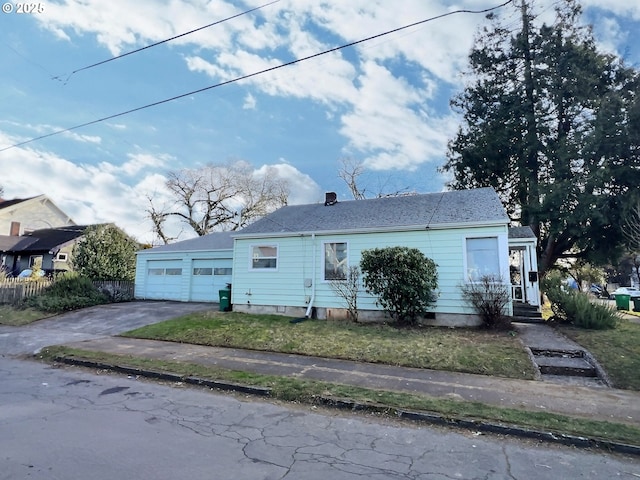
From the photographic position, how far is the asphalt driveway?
10606mm

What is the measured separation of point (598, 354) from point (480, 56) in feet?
73.4

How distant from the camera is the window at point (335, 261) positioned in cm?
1309

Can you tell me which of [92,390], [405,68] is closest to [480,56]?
[405,68]

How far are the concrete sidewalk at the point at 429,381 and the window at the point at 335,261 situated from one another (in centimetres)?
464

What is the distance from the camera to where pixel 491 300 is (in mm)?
10688

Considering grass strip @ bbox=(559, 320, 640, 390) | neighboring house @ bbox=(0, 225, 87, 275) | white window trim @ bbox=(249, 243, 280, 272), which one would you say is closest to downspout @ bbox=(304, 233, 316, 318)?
white window trim @ bbox=(249, 243, 280, 272)

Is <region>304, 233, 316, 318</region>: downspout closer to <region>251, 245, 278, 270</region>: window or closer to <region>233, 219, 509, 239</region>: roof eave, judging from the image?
<region>233, 219, 509, 239</region>: roof eave

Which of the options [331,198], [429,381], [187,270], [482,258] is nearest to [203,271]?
[187,270]

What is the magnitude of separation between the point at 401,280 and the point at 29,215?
1571 inches

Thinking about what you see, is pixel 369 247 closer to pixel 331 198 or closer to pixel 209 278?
pixel 331 198

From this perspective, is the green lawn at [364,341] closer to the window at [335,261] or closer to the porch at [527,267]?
the window at [335,261]

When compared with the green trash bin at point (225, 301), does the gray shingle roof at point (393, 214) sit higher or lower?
higher

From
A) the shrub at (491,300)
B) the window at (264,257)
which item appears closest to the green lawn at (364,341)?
the shrub at (491,300)

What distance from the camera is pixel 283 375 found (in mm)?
7117
